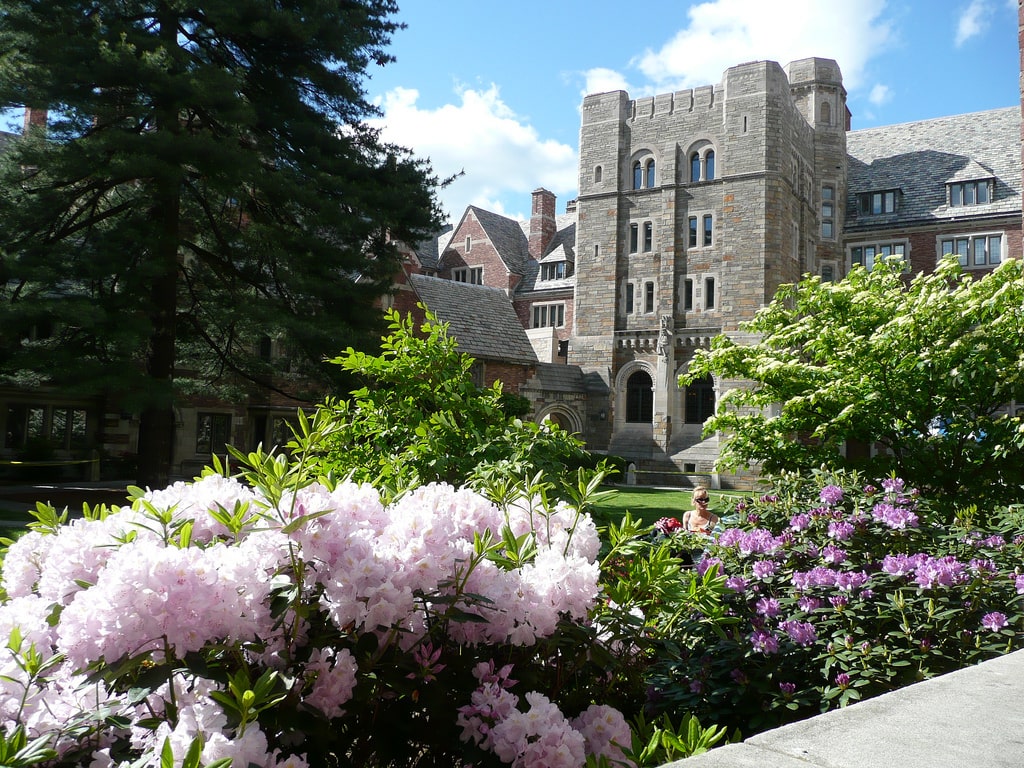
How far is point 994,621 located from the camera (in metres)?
3.51

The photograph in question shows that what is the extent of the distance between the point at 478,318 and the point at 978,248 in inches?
906

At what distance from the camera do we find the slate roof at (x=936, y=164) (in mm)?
37156

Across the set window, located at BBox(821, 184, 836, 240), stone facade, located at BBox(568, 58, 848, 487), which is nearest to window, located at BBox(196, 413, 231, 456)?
stone facade, located at BBox(568, 58, 848, 487)

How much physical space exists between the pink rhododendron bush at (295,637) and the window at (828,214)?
40.6m

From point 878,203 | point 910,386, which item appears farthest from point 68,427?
point 878,203

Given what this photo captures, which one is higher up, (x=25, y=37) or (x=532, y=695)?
(x=25, y=37)

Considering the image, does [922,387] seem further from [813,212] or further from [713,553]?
[813,212]

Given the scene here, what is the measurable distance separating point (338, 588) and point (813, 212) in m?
40.1

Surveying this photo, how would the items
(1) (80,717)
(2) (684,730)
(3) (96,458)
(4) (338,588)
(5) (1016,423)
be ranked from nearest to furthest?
(1) (80,717), (4) (338,588), (2) (684,730), (5) (1016,423), (3) (96,458)

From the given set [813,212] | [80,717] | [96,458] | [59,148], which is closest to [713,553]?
[80,717]

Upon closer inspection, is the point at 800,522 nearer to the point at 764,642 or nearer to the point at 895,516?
the point at 895,516

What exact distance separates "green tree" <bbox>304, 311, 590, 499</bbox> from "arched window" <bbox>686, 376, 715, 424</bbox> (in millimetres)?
30229

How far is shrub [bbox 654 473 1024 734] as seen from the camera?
3.43 m

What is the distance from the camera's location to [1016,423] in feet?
25.8
